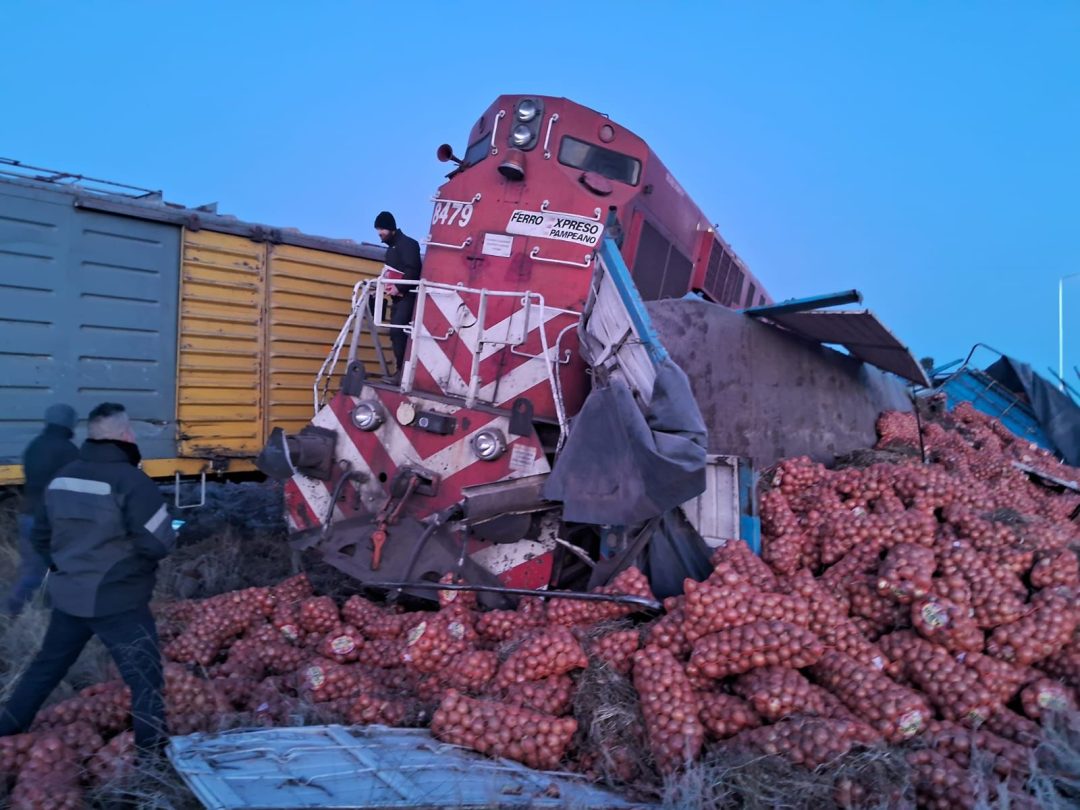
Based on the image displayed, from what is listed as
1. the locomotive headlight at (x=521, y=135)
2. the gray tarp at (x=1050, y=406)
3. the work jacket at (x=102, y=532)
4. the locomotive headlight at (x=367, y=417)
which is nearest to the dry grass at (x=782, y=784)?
the work jacket at (x=102, y=532)

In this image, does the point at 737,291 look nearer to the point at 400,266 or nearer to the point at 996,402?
the point at 400,266

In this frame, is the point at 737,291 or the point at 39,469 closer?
the point at 39,469

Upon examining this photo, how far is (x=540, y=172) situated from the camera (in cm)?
530

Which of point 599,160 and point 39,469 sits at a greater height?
point 599,160

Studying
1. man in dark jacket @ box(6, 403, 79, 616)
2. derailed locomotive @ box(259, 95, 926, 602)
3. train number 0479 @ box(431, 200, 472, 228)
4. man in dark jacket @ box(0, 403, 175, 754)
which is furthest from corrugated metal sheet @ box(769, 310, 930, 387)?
man in dark jacket @ box(6, 403, 79, 616)

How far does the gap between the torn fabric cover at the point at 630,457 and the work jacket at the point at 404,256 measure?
2.45 metres

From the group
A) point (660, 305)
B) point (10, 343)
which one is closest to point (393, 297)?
point (660, 305)

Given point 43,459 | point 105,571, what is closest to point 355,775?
point 105,571

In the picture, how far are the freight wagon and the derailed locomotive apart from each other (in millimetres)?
2214

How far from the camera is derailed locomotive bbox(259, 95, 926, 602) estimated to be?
166 inches

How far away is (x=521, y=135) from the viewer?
17.5 ft

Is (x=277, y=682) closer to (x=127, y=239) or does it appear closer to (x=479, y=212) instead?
(x=479, y=212)

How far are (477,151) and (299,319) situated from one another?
2.86 metres

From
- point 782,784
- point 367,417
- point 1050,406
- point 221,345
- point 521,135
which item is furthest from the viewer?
point 1050,406
